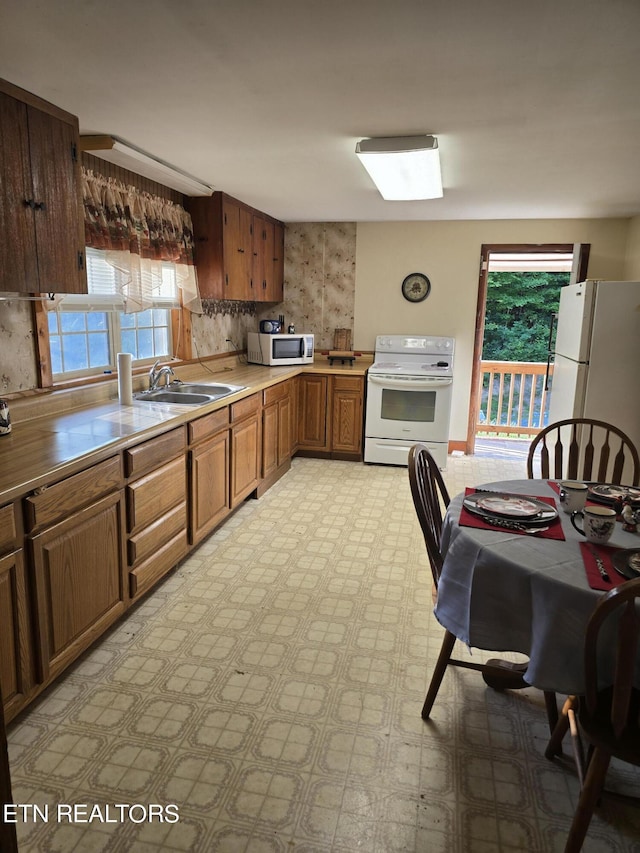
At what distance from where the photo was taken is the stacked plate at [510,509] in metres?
1.82

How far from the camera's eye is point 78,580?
6.94 ft

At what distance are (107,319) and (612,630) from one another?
305 cm

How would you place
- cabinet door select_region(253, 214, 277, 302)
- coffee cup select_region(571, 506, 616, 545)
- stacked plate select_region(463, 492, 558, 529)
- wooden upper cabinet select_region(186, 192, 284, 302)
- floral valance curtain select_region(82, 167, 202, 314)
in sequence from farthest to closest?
cabinet door select_region(253, 214, 277, 302) → wooden upper cabinet select_region(186, 192, 284, 302) → floral valance curtain select_region(82, 167, 202, 314) → stacked plate select_region(463, 492, 558, 529) → coffee cup select_region(571, 506, 616, 545)

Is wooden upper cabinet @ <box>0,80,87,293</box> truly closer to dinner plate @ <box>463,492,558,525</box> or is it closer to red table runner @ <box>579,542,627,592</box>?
dinner plate @ <box>463,492,558,525</box>

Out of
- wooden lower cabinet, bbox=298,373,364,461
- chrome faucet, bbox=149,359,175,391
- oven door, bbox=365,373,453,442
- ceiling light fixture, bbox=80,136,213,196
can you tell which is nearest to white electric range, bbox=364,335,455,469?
oven door, bbox=365,373,453,442

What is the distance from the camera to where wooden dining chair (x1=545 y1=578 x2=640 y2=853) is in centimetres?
128

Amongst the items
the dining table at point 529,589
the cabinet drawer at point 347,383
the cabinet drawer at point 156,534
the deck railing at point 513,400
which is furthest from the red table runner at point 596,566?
the deck railing at point 513,400

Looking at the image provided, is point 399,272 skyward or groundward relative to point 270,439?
skyward

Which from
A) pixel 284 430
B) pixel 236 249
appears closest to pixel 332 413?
pixel 284 430

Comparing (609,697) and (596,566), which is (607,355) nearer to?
(596,566)

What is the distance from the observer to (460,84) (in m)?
2.01

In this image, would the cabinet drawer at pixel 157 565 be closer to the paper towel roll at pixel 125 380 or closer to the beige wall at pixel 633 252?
the paper towel roll at pixel 125 380

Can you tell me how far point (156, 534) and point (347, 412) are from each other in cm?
269

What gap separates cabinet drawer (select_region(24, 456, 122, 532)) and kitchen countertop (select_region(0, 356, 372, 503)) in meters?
0.04
